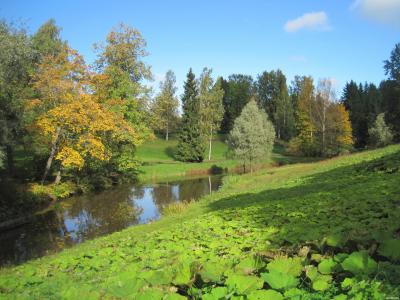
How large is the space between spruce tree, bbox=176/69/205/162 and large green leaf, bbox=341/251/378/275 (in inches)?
2273

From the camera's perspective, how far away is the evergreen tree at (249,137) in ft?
151

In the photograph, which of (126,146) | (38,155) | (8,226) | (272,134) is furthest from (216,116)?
(8,226)

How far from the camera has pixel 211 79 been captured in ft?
229

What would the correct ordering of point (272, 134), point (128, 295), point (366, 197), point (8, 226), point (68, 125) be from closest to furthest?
point (128, 295), point (366, 197), point (8, 226), point (68, 125), point (272, 134)

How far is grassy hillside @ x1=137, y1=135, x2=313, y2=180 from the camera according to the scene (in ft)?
166

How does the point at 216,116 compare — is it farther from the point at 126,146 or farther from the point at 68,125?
the point at 68,125

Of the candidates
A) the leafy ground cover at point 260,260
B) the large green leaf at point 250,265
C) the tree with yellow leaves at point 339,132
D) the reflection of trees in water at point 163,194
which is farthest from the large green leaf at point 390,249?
the tree with yellow leaves at point 339,132

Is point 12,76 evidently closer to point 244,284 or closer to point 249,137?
point 244,284

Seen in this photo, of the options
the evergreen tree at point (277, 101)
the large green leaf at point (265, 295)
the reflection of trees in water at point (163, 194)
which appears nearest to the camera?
the large green leaf at point (265, 295)

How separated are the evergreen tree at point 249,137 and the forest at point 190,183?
0.17 metres

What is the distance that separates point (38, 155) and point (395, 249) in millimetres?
35677

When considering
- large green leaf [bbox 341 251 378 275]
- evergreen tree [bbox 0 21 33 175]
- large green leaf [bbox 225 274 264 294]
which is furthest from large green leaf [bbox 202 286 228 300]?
evergreen tree [bbox 0 21 33 175]

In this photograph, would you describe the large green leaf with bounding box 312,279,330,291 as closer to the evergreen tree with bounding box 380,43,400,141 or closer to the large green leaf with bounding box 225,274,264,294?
the large green leaf with bounding box 225,274,264,294

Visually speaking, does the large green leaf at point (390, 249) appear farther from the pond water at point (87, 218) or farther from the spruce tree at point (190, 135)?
the spruce tree at point (190, 135)
